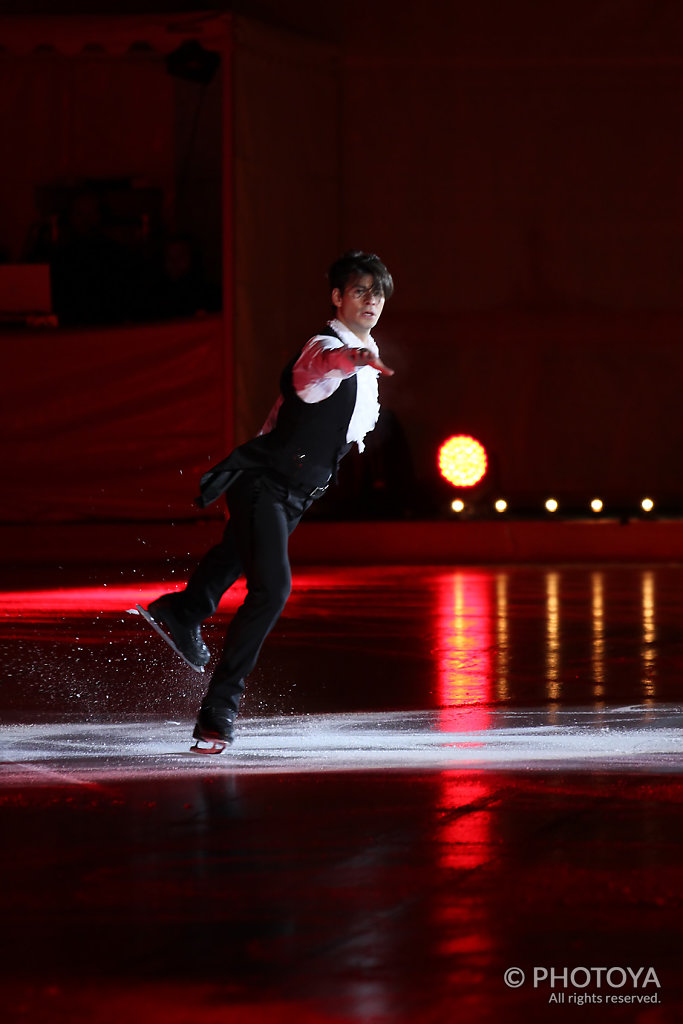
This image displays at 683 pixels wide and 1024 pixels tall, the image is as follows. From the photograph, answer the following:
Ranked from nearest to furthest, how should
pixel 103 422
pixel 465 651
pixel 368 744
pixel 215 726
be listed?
pixel 215 726 → pixel 368 744 → pixel 465 651 → pixel 103 422

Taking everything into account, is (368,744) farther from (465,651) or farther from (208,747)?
(465,651)

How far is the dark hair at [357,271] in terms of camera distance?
190 inches

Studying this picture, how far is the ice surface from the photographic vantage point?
4.64 m

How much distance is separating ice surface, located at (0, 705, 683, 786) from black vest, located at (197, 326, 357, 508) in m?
0.77

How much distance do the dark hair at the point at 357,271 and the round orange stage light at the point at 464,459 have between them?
8.17 meters

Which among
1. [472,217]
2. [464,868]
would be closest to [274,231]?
[472,217]

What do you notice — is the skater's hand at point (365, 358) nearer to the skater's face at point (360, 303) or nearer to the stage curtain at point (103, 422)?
the skater's face at point (360, 303)

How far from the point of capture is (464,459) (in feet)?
42.8

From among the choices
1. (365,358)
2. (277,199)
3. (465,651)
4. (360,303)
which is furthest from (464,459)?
(365,358)

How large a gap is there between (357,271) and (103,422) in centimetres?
829

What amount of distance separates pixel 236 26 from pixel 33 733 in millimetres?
8201

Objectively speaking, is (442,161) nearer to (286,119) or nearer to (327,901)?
(286,119)

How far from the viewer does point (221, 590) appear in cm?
515

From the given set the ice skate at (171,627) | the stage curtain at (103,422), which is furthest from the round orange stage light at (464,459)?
the ice skate at (171,627)
